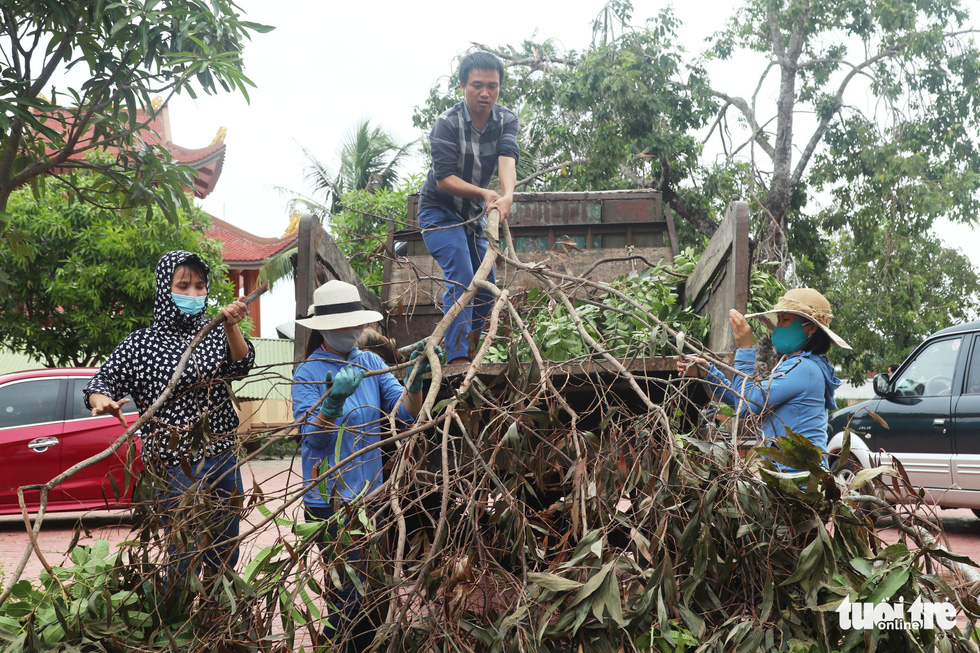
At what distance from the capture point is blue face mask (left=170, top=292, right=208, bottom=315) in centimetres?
340

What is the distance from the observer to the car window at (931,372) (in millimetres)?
7062

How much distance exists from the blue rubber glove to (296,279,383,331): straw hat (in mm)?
238

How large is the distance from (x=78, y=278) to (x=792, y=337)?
11.2m

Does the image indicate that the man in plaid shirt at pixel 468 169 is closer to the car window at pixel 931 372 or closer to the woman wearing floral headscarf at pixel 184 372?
the woman wearing floral headscarf at pixel 184 372

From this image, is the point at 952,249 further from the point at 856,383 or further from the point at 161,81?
the point at 161,81

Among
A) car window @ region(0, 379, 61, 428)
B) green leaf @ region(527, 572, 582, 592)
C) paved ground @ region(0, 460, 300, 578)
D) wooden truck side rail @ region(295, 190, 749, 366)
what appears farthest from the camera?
car window @ region(0, 379, 61, 428)

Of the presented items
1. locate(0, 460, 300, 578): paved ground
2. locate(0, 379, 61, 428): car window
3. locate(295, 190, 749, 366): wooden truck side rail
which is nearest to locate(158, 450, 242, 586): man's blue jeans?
locate(295, 190, 749, 366): wooden truck side rail

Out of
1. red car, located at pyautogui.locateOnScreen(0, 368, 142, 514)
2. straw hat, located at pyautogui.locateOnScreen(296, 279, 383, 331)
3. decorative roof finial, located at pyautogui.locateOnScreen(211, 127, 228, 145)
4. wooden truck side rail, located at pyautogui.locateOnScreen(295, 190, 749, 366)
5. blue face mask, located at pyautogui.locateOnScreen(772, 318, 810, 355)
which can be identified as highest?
decorative roof finial, located at pyautogui.locateOnScreen(211, 127, 228, 145)

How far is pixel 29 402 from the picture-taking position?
7.79 m

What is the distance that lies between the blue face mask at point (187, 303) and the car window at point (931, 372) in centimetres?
626

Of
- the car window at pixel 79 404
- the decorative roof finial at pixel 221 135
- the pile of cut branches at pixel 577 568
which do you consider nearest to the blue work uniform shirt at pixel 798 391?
the pile of cut branches at pixel 577 568

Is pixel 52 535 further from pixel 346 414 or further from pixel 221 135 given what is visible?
pixel 221 135

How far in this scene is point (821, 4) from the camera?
545 inches

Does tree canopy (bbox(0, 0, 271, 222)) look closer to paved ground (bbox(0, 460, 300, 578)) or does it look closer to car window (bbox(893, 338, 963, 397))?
paved ground (bbox(0, 460, 300, 578))
